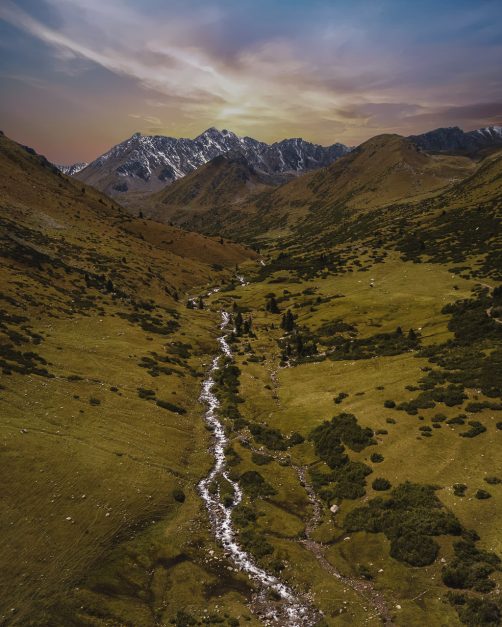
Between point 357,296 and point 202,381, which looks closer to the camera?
point 202,381

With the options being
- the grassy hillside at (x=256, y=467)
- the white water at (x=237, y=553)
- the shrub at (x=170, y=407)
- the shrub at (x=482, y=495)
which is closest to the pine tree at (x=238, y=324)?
the grassy hillside at (x=256, y=467)

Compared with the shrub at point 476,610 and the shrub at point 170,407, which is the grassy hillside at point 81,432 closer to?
the shrub at point 170,407

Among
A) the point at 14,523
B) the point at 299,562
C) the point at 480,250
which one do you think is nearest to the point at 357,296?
Result: the point at 480,250

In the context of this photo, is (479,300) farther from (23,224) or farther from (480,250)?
(23,224)

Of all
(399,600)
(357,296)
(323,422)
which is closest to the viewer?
(399,600)

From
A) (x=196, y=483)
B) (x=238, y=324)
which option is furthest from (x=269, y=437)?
(x=238, y=324)

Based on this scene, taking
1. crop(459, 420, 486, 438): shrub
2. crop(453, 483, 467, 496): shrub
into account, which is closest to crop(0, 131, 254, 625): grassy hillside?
crop(453, 483, 467, 496): shrub

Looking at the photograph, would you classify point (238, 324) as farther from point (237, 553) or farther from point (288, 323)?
point (237, 553)
